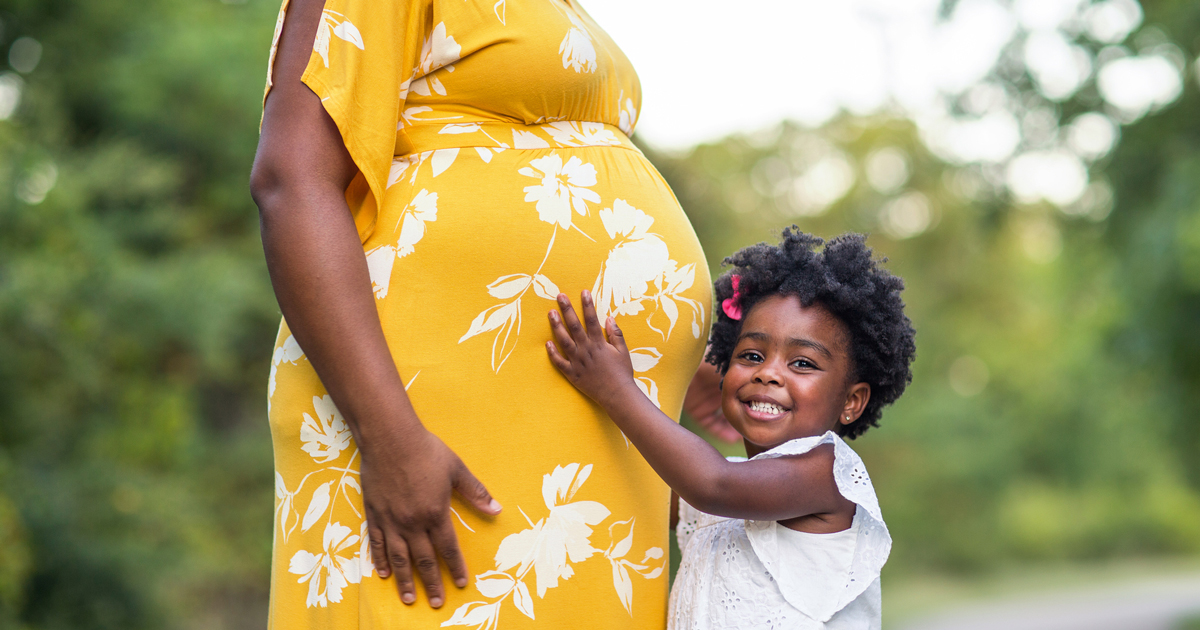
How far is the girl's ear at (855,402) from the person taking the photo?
188cm

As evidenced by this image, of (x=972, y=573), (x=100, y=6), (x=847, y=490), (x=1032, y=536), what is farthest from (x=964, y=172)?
(x=1032, y=536)

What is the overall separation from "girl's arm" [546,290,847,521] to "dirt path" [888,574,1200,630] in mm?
15164

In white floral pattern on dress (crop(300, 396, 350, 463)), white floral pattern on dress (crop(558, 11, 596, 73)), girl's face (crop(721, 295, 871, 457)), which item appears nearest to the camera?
white floral pattern on dress (crop(300, 396, 350, 463))

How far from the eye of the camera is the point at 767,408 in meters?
1.76

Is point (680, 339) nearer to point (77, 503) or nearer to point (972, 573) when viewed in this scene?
point (77, 503)

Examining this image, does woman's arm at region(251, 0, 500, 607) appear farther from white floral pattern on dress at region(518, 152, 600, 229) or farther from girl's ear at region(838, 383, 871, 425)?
girl's ear at region(838, 383, 871, 425)

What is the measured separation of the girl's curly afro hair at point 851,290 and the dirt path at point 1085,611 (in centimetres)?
1492

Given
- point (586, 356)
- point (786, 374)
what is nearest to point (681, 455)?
point (586, 356)

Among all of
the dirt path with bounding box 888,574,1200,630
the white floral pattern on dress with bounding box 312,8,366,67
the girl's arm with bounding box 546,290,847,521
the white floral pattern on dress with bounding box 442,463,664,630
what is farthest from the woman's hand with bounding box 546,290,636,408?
the dirt path with bounding box 888,574,1200,630

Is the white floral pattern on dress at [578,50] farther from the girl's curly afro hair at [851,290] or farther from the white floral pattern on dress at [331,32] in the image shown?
the girl's curly afro hair at [851,290]

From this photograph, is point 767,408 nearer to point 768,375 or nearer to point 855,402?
point 768,375

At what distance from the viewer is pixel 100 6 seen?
8.68 m

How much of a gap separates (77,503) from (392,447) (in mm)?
6011

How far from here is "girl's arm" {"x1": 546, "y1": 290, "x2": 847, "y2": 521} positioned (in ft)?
4.78
